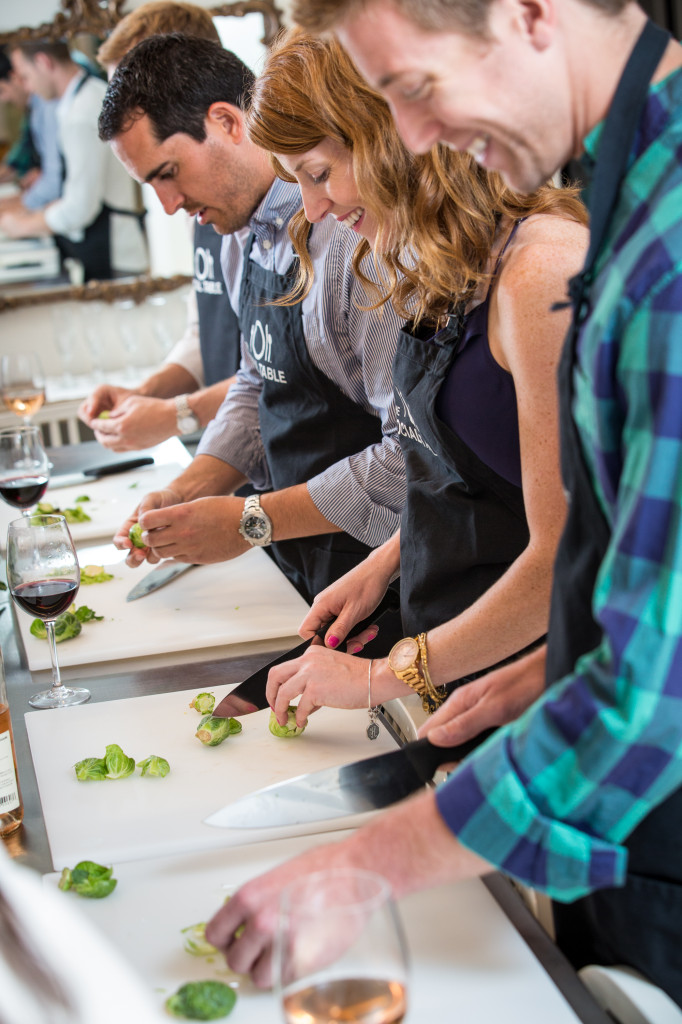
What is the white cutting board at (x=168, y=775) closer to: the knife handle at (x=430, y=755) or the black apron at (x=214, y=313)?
the knife handle at (x=430, y=755)

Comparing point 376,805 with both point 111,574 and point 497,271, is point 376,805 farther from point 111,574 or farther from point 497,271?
point 111,574

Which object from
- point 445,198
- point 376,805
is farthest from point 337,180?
point 376,805

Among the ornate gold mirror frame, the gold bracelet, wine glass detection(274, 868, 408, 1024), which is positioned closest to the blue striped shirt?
the gold bracelet

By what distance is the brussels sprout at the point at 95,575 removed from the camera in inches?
77.1

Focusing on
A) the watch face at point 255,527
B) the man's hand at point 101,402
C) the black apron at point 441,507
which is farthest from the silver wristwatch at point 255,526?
the man's hand at point 101,402

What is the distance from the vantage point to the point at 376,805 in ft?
3.44

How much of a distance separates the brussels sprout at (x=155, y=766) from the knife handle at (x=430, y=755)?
0.33 metres

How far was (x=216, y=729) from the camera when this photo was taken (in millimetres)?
1290

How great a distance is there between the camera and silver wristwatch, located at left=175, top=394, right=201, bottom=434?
2803 millimetres

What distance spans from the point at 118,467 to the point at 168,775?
166 cm

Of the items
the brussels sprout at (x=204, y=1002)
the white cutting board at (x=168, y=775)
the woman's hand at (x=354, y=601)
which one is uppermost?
the brussels sprout at (x=204, y=1002)

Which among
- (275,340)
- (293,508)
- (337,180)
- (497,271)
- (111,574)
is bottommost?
(111,574)

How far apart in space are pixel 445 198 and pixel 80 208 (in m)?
3.80

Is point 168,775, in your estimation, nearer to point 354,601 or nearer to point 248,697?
point 248,697
